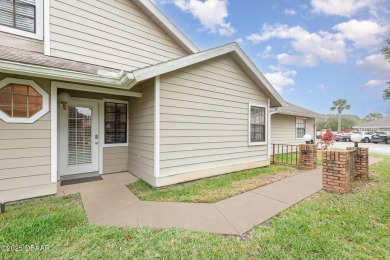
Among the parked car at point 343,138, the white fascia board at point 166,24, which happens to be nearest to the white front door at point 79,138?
the white fascia board at point 166,24

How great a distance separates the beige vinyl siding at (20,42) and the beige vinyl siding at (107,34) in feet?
1.04

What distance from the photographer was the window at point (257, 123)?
23.1 ft

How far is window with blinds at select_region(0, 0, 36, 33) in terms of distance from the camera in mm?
4277

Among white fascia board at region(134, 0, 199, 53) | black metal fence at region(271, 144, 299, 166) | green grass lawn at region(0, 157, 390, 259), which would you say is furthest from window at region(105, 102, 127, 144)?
black metal fence at region(271, 144, 299, 166)

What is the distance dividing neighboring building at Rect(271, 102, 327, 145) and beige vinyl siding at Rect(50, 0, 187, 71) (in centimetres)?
740

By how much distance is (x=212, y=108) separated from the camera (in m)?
5.67

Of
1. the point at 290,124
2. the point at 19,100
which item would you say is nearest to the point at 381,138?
the point at 290,124

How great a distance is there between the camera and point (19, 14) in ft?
14.5

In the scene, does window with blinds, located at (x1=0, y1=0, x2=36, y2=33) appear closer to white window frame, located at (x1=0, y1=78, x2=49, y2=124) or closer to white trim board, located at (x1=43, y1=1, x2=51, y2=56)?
white trim board, located at (x1=43, y1=1, x2=51, y2=56)

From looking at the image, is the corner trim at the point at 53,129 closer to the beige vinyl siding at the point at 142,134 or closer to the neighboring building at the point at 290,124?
the beige vinyl siding at the point at 142,134

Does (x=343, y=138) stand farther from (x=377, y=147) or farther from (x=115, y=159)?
(x=115, y=159)

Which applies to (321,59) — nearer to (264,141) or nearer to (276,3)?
(276,3)

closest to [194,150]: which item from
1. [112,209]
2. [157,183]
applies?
[157,183]

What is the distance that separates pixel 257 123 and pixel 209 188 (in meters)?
3.84
